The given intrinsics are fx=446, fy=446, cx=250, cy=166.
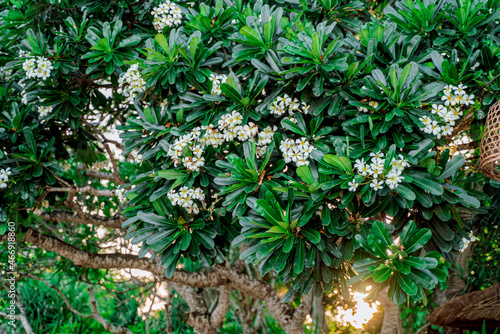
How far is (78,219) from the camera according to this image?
10.3ft

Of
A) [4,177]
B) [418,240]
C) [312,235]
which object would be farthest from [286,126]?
[4,177]

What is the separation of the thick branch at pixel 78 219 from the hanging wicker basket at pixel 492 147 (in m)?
2.36

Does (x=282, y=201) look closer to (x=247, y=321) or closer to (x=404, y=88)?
(x=404, y=88)

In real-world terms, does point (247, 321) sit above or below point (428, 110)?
below

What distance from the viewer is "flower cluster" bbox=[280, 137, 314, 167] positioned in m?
1.81

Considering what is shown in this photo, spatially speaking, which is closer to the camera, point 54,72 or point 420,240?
point 420,240

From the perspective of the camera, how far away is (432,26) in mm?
2047

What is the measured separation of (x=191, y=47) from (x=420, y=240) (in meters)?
1.25

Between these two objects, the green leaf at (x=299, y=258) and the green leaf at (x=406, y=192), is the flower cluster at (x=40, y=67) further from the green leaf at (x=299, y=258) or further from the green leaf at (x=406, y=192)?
the green leaf at (x=406, y=192)

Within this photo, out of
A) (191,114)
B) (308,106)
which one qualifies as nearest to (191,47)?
(191,114)

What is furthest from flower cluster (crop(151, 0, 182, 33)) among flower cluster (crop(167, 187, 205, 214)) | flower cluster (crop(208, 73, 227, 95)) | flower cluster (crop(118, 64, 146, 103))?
flower cluster (crop(167, 187, 205, 214))

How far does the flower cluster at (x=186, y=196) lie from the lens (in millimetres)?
1960

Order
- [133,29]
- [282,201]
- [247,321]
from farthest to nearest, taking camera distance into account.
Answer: [247,321], [133,29], [282,201]

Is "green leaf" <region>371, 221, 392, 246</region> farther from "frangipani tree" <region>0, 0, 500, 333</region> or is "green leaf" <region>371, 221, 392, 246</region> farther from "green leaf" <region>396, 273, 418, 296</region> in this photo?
"green leaf" <region>396, 273, 418, 296</region>
